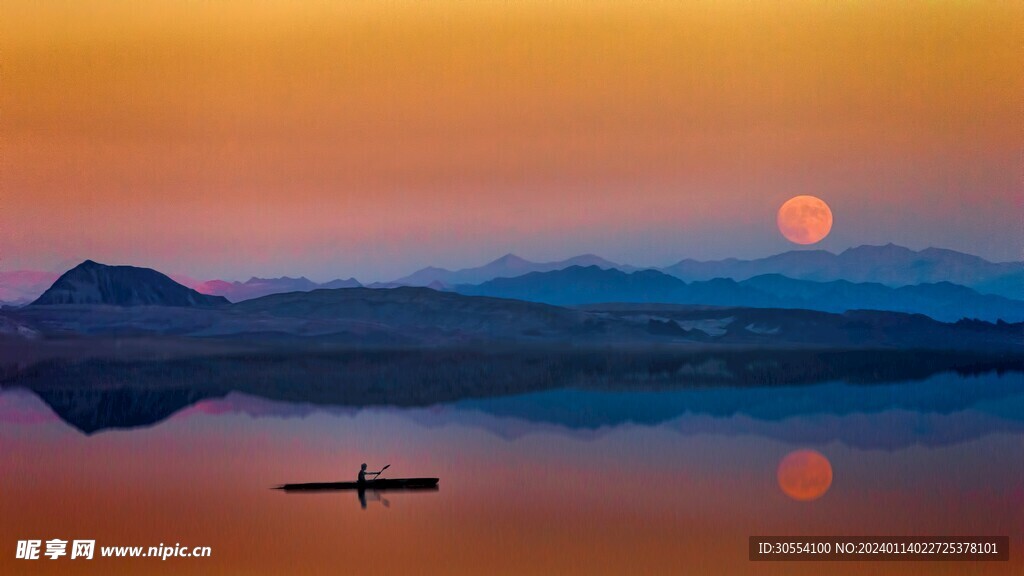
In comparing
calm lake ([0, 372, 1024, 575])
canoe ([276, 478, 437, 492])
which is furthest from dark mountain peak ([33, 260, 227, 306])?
canoe ([276, 478, 437, 492])

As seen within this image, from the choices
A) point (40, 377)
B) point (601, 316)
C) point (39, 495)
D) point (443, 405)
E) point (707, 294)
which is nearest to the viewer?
point (39, 495)

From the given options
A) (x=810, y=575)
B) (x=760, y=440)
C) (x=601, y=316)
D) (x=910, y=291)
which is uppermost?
(x=910, y=291)

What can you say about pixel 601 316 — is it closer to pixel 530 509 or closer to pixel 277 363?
pixel 277 363

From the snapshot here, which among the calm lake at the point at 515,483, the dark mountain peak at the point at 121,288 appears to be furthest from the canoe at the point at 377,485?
the dark mountain peak at the point at 121,288

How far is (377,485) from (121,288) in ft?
389

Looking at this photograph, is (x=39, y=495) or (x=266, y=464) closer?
Answer: (x=39, y=495)

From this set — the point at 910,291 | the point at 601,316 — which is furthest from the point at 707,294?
the point at 601,316

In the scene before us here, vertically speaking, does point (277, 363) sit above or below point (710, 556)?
above

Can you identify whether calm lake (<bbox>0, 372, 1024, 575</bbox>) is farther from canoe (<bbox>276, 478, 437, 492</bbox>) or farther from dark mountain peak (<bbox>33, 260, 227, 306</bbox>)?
dark mountain peak (<bbox>33, 260, 227, 306</bbox>)

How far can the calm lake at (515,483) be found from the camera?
76.2 feet

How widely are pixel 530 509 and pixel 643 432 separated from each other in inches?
565

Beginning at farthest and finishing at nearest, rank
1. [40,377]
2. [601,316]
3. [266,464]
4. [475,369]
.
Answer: [601,316], [475,369], [40,377], [266,464]

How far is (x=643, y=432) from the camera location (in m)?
39.8

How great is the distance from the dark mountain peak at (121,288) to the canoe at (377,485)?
109996 mm
